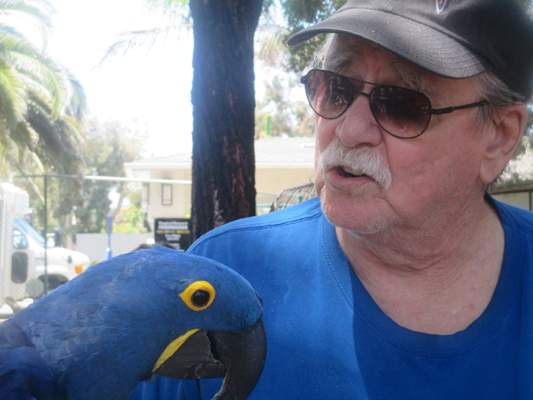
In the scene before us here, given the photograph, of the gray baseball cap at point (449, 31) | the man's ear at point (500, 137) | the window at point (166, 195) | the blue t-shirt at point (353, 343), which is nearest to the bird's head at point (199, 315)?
the blue t-shirt at point (353, 343)

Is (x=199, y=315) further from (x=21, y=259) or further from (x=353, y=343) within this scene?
(x=21, y=259)

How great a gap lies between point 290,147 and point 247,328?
76.4 ft

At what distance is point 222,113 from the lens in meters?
4.70

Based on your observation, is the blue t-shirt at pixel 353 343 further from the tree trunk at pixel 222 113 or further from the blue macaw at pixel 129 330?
the tree trunk at pixel 222 113

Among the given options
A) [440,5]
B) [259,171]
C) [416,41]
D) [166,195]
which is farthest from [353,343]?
[166,195]

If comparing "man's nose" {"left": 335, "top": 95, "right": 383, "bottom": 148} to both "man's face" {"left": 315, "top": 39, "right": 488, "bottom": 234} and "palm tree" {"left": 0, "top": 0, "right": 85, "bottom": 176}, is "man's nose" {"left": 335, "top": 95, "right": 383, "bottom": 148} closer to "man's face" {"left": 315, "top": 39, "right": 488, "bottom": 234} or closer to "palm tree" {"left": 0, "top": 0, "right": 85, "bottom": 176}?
"man's face" {"left": 315, "top": 39, "right": 488, "bottom": 234}

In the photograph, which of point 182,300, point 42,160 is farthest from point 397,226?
point 42,160

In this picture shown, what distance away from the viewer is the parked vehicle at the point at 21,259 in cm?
1170

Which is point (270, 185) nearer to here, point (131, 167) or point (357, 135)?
point (131, 167)

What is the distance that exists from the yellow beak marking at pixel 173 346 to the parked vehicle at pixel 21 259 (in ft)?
29.7

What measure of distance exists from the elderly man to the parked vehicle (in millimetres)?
8797

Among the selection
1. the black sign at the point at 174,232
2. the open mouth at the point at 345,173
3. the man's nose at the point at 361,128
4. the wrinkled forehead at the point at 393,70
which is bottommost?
the black sign at the point at 174,232

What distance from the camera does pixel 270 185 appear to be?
2259 centimetres

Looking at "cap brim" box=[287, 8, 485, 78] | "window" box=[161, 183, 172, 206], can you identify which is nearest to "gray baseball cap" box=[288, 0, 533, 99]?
"cap brim" box=[287, 8, 485, 78]
